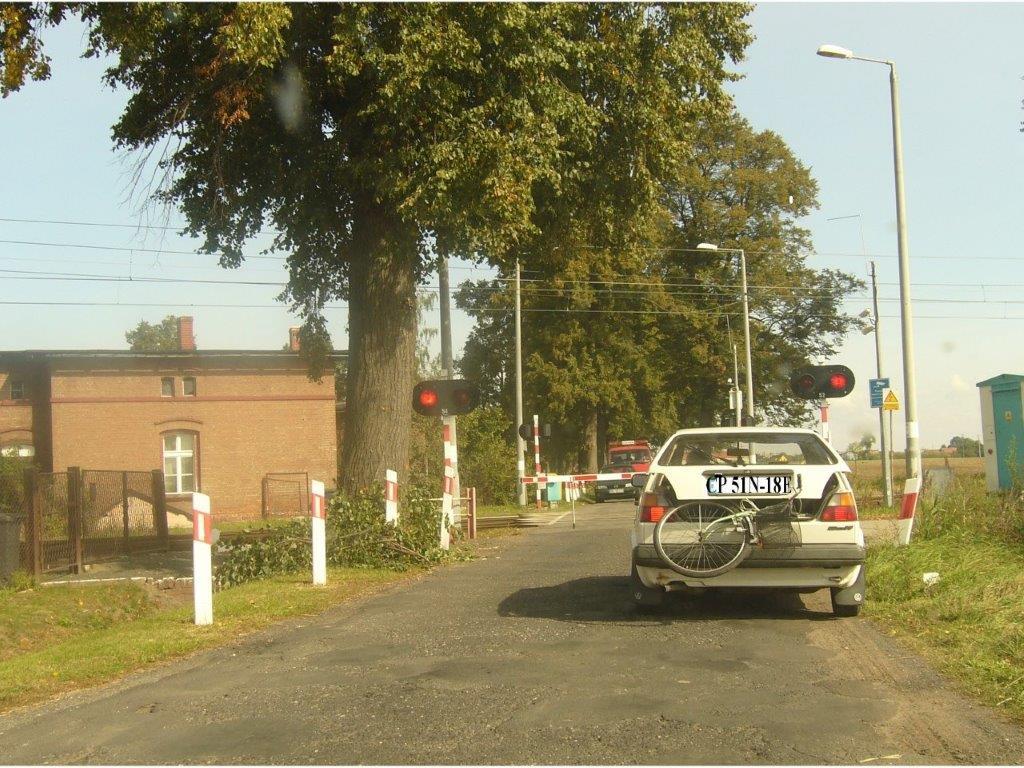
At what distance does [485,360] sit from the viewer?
169ft

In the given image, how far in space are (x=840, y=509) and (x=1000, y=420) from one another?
17737 millimetres

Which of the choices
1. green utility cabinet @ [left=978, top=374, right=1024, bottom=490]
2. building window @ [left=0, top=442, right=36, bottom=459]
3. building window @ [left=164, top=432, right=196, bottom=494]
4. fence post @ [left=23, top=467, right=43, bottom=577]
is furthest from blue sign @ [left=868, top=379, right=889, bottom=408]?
building window @ [left=0, top=442, right=36, bottom=459]

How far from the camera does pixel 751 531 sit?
8.52 m

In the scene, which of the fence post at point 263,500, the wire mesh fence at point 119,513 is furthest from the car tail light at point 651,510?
the fence post at point 263,500

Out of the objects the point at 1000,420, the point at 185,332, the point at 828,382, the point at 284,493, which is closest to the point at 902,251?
the point at 828,382

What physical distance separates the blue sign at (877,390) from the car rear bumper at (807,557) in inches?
567

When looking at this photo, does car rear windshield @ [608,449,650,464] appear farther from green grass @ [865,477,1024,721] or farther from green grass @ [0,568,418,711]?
green grass @ [0,568,418,711]

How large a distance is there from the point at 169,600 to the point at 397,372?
438cm

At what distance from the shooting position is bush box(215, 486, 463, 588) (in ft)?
44.8

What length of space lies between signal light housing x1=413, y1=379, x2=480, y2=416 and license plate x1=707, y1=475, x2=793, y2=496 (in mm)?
7354

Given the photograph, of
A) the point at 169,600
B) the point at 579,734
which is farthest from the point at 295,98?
the point at 579,734

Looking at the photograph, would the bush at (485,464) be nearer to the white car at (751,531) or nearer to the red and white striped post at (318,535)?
the red and white striped post at (318,535)

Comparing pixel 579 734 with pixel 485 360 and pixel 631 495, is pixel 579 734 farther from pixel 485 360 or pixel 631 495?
pixel 485 360

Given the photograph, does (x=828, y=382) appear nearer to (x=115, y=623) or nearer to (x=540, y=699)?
(x=115, y=623)
